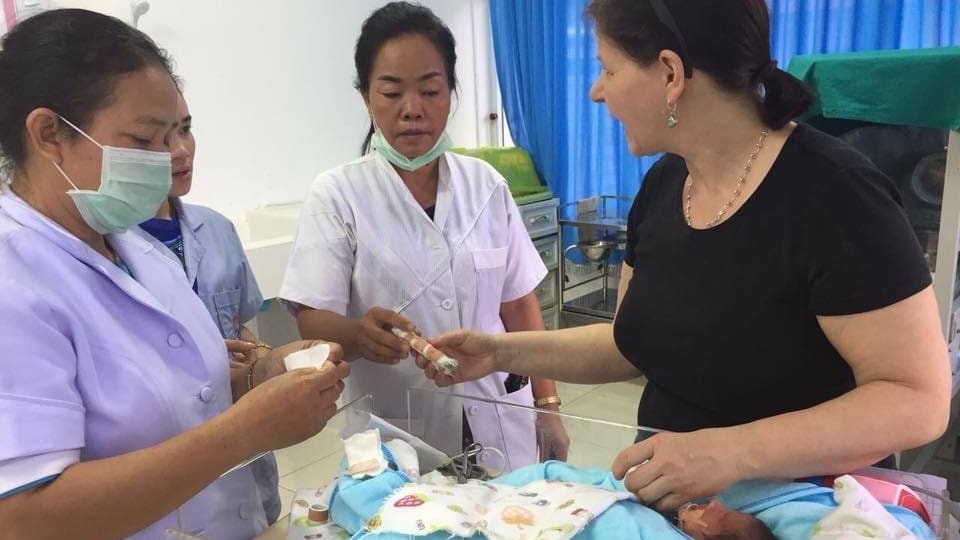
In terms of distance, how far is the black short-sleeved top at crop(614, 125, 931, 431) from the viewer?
0.93 m

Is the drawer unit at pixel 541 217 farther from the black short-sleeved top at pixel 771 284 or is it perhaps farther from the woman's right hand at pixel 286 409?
the woman's right hand at pixel 286 409

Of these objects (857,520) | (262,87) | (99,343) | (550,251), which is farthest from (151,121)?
(550,251)

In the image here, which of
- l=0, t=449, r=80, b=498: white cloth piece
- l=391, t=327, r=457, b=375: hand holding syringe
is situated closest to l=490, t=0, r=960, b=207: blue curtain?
l=391, t=327, r=457, b=375: hand holding syringe

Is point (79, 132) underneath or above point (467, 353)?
above

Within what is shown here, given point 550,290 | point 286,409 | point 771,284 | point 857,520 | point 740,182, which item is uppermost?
point 740,182

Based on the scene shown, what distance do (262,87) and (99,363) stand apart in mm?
2542

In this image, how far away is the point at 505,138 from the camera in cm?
464

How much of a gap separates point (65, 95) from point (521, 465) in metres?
0.84

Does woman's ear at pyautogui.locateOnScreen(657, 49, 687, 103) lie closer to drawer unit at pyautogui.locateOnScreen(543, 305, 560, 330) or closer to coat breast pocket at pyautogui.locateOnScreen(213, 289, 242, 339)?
coat breast pocket at pyautogui.locateOnScreen(213, 289, 242, 339)

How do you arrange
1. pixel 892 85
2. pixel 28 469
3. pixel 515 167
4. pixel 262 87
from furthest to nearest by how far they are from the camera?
pixel 515 167 → pixel 262 87 → pixel 892 85 → pixel 28 469

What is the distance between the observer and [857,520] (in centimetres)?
84

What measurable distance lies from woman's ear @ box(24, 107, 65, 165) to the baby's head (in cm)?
95

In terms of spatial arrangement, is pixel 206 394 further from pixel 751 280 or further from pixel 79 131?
pixel 751 280

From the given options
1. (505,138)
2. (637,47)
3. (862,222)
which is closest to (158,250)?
(637,47)
